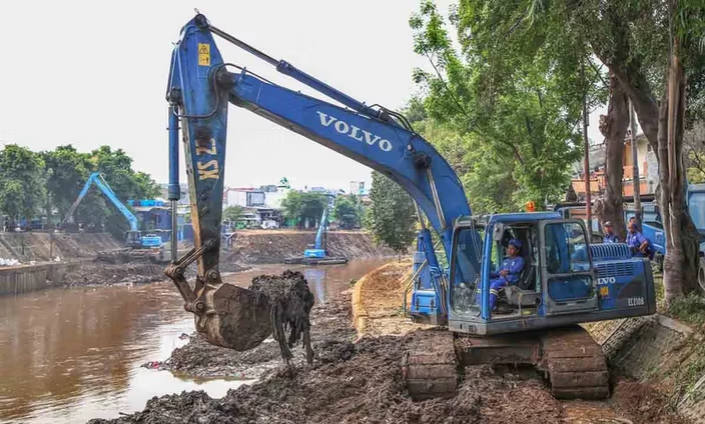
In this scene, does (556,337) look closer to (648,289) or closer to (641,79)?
(648,289)

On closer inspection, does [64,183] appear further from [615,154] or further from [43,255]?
[615,154]

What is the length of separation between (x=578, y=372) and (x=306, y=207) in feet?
217

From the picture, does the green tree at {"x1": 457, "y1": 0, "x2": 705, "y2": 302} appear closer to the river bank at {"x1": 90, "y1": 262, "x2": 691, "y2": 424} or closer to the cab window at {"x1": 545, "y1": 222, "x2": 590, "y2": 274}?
the river bank at {"x1": 90, "y1": 262, "x2": 691, "y2": 424}

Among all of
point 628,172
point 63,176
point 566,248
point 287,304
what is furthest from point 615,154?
point 63,176

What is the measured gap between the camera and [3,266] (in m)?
32.8

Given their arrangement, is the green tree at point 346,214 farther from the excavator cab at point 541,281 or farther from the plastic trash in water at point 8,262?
the excavator cab at point 541,281

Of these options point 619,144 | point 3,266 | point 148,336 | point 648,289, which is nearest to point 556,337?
point 648,289

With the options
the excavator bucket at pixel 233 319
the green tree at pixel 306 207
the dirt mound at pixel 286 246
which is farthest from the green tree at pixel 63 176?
the excavator bucket at pixel 233 319

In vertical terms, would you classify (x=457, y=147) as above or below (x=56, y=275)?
A: above

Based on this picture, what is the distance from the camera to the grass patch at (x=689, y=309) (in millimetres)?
8711

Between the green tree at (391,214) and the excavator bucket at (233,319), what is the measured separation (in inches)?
935

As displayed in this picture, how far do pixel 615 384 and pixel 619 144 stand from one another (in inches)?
306

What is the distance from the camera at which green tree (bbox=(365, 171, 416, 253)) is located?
104 ft

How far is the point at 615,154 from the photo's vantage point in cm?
1456
